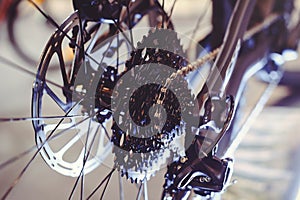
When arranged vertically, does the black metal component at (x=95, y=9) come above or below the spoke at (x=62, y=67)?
above

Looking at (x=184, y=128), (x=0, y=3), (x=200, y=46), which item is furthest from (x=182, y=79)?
(x=0, y=3)

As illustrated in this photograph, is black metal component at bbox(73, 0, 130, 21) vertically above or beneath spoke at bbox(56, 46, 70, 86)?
above

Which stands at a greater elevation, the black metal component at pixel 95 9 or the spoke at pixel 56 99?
the black metal component at pixel 95 9

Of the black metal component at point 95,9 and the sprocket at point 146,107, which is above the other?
the black metal component at point 95,9

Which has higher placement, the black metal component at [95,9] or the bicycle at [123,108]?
the black metal component at [95,9]

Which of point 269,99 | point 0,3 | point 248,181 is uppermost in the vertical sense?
point 0,3

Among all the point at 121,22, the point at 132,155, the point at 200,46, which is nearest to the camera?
the point at 132,155

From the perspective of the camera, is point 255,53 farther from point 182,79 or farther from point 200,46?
point 182,79

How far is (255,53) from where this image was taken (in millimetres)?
716

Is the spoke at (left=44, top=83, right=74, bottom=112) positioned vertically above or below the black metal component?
below

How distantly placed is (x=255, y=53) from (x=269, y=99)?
0.33ft

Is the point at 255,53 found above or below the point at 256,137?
above

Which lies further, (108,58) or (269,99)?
(269,99)

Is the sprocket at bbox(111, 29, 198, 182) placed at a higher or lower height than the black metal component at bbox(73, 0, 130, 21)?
lower
